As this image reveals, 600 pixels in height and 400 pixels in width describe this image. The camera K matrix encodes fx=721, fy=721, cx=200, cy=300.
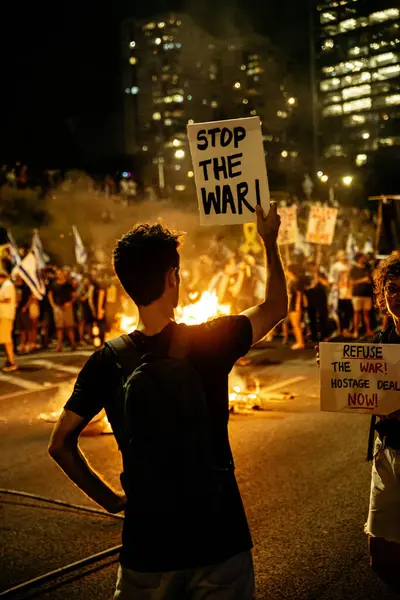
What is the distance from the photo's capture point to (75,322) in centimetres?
1734

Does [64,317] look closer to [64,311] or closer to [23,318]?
[64,311]

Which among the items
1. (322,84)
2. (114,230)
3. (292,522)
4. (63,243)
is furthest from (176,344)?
(322,84)

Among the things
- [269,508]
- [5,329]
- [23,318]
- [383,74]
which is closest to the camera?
[269,508]

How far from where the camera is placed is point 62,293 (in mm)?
16953

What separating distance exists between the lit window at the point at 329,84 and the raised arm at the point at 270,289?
436 ft

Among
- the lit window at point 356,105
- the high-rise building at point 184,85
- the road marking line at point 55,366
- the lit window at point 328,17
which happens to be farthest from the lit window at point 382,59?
the road marking line at point 55,366

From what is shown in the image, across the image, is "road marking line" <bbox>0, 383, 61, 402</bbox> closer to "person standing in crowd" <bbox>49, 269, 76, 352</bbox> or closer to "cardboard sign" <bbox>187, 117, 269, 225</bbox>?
"person standing in crowd" <bbox>49, 269, 76, 352</bbox>

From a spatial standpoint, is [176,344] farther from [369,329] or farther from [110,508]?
[369,329]

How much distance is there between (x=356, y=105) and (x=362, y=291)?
11697 centimetres

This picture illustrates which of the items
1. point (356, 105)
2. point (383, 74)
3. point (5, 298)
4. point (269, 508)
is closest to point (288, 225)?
point (5, 298)

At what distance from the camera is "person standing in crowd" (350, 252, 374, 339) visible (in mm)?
16734

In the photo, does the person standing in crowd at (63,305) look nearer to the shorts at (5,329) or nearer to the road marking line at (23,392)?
the shorts at (5,329)

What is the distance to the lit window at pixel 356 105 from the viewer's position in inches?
4916

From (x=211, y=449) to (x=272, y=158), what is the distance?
333 feet
